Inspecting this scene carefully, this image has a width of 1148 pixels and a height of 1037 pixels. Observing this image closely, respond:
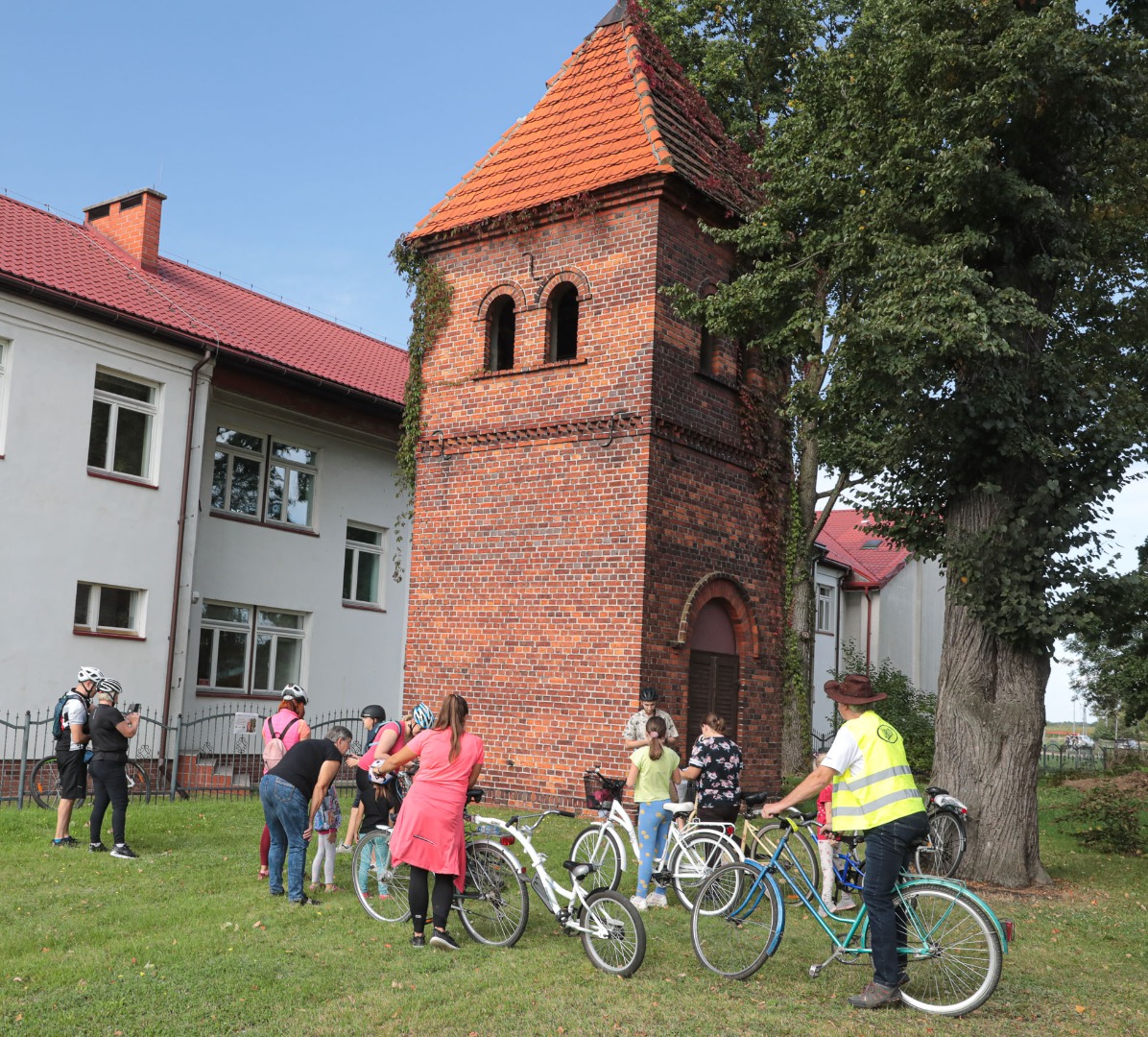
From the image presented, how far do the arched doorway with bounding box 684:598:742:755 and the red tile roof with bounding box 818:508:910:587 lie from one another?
2213cm

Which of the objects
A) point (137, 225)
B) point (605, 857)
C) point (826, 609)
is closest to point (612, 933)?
point (605, 857)

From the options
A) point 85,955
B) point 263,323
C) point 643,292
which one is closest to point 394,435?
point 263,323

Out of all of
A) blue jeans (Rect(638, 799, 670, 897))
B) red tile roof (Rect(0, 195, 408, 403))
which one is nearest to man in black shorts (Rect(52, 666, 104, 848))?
blue jeans (Rect(638, 799, 670, 897))

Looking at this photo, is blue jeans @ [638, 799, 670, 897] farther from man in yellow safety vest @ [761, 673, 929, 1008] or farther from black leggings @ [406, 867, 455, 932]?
man in yellow safety vest @ [761, 673, 929, 1008]

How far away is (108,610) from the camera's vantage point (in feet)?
57.8

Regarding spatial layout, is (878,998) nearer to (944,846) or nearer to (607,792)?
(607,792)

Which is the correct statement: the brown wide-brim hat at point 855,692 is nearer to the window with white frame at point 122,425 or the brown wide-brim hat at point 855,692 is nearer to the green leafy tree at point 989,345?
the green leafy tree at point 989,345

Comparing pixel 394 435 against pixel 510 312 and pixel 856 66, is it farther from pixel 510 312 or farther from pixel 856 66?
pixel 856 66

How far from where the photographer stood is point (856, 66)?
46.5 feet

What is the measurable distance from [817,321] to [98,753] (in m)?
9.25

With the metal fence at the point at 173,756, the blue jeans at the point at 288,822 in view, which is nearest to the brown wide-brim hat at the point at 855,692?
the blue jeans at the point at 288,822

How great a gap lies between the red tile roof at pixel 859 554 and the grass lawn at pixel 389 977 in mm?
30193

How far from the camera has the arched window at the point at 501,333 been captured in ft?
55.2

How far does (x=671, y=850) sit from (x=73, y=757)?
6.32 meters
